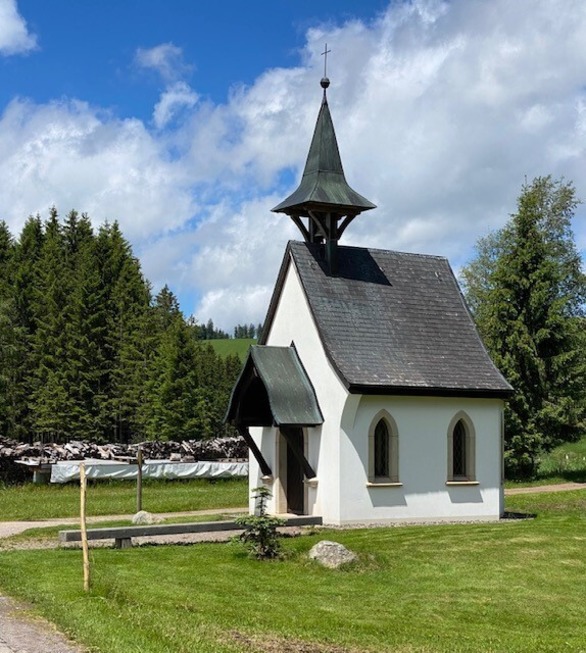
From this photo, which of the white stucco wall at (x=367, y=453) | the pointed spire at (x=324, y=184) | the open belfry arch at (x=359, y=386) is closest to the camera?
the white stucco wall at (x=367, y=453)

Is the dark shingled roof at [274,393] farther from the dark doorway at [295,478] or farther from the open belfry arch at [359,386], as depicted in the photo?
the dark doorway at [295,478]

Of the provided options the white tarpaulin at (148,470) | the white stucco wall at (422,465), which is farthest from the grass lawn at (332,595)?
the white tarpaulin at (148,470)

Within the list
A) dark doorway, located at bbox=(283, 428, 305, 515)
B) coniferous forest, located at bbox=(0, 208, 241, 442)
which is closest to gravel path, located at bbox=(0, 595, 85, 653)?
dark doorway, located at bbox=(283, 428, 305, 515)

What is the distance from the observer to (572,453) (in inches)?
1850

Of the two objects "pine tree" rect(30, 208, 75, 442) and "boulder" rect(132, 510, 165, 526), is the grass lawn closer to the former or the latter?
"boulder" rect(132, 510, 165, 526)

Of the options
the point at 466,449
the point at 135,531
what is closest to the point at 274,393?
the point at 466,449

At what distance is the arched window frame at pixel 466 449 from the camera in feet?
75.4

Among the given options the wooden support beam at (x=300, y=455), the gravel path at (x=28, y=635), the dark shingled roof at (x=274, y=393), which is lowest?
the gravel path at (x=28, y=635)

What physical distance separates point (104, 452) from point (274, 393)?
18.0m

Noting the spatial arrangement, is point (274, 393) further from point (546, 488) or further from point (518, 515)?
point (546, 488)

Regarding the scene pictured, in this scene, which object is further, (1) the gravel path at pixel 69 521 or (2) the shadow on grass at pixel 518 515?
(2) the shadow on grass at pixel 518 515

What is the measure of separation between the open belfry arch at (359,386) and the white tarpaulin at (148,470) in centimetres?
928

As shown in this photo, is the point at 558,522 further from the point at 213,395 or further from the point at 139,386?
the point at 213,395

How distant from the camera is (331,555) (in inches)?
592
